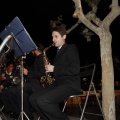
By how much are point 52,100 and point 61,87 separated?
242 mm

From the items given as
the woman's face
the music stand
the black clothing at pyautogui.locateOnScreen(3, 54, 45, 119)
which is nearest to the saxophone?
the black clothing at pyautogui.locateOnScreen(3, 54, 45, 119)

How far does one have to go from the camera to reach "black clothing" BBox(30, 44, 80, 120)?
4102mm

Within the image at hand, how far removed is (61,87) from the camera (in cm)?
422

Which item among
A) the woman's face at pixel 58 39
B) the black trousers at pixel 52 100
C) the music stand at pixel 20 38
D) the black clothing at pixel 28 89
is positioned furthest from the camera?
the black clothing at pixel 28 89

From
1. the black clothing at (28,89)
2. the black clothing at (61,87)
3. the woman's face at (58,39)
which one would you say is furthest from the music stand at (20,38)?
the black clothing at (28,89)

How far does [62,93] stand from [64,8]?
34.6ft

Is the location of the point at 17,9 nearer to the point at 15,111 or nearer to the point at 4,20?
the point at 4,20

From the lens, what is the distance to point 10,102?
642cm

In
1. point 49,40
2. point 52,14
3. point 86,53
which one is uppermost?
point 52,14

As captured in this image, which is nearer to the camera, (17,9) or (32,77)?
(32,77)

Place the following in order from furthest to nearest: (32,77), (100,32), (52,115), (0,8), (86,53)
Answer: (86,53), (0,8), (100,32), (32,77), (52,115)

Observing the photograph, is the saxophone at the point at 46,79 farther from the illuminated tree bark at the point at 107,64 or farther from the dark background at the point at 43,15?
the dark background at the point at 43,15

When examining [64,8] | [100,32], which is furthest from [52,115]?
[64,8]

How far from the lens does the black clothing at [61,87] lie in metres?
4.10
